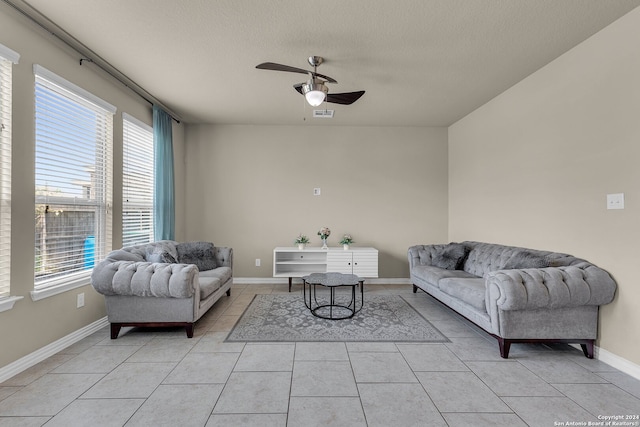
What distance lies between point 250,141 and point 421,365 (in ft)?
14.1

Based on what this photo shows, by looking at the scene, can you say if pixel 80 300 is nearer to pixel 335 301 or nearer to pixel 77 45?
pixel 77 45

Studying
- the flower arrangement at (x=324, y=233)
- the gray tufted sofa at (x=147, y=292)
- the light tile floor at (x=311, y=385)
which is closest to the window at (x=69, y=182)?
the gray tufted sofa at (x=147, y=292)

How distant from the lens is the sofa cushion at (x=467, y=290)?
2727 millimetres

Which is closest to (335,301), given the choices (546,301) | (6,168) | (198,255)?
(198,255)

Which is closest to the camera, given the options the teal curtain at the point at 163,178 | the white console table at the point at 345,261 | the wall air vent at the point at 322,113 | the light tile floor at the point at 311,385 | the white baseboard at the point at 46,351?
the light tile floor at the point at 311,385

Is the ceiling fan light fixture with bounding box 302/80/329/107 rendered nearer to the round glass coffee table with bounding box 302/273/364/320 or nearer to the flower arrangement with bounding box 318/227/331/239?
the round glass coffee table with bounding box 302/273/364/320

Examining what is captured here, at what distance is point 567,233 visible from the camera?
2801mm

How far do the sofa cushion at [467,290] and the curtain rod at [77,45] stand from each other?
4401 mm

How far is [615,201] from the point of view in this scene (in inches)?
93.3

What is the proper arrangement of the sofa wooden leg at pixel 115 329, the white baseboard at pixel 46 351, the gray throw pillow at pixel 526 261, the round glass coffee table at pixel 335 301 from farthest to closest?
the round glass coffee table at pixel 335 301 → the sofa wooden leg at pixel 115 329 → the gray throw pillow at pixel 526 261 → the white baseboard at pixel 46 351

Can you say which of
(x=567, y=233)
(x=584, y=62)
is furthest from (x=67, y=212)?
(x=584, y=62)

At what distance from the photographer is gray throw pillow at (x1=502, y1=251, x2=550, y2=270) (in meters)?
2.70

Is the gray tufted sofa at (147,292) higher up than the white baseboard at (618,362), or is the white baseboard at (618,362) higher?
the gray tufted sofa at (147,292)

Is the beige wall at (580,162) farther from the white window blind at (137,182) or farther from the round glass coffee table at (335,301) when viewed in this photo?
the white window blind at (137,182)
